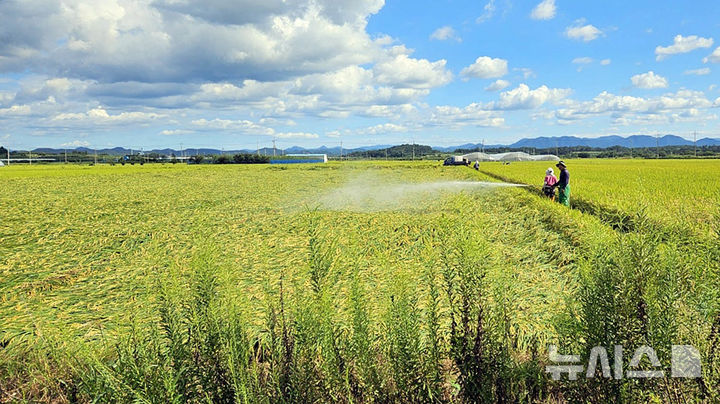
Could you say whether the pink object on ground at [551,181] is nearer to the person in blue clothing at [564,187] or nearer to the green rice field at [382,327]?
the person in blue clothing at [564,187]

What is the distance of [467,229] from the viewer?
391cm

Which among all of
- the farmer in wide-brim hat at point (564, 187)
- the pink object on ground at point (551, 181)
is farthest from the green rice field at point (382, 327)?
the pink object on ground at point (551, 181)

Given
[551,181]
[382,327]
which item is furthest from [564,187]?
[382,327]

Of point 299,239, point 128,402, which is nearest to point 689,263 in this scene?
point 128,402

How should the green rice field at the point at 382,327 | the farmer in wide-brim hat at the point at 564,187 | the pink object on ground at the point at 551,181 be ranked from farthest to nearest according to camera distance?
the pink object on ground at the point at 551,181
the farmer in wide-brim hat at the point at 564,187
the green rice field at the point at 382,327

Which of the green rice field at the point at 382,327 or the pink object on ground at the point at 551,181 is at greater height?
the pink object on ground at the point at 551,181

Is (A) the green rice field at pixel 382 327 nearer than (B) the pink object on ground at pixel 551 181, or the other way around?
(A) the green rice field at pixel 382 327

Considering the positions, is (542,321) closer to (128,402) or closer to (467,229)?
(467,229)

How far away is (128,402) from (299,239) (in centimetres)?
872

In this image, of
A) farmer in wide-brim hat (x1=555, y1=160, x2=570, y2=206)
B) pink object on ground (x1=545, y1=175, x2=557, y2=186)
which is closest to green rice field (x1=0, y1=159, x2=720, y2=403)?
farmer in wide-brim hat (x1=555, y1=160, x2=570, y2=206)

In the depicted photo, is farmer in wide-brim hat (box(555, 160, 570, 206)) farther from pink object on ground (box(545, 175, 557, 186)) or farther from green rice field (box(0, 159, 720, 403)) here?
green rice field (box(0, 159, 720, 403))

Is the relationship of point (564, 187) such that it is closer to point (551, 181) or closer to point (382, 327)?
point (551, 181)

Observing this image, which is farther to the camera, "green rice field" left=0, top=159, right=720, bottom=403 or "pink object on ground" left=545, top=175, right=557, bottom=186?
"pink object on ground" left=545, top=175, right=557, bottom=186

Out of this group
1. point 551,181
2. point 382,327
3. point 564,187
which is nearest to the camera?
point 382,327
